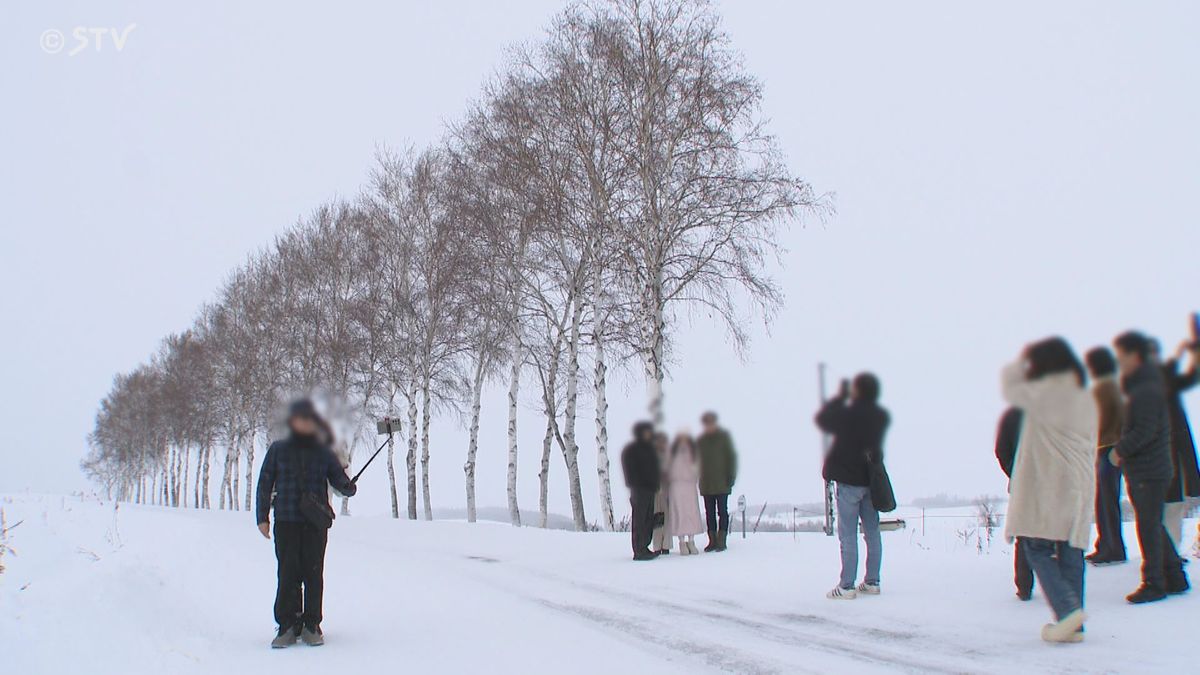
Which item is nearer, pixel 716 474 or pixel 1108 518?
pixel 1108 518

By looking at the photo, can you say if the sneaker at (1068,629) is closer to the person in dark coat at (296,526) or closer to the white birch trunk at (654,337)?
the person in dark coat at (296,526)

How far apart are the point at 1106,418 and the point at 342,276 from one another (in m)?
35.2

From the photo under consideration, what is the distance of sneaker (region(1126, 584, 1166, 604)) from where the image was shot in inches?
269

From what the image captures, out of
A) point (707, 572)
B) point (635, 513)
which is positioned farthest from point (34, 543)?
point (707, 572)

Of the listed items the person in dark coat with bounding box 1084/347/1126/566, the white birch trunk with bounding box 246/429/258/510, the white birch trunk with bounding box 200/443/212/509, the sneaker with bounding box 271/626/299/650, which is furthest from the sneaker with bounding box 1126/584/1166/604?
the white birch trunk with bounding box 200/443/212/509

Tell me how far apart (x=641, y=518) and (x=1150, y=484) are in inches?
282

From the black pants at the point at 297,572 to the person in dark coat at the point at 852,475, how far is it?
13.2ft

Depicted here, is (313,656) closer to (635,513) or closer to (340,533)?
(635,513)

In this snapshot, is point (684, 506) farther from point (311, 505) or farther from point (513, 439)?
point (513, 439)

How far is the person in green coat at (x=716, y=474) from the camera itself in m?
8.62

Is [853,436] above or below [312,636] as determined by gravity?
above

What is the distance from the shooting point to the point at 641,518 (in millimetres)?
12781

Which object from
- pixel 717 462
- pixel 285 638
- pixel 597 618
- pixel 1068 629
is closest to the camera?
pixel 1068 629

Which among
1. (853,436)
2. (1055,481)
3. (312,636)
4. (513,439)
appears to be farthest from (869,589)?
(513,439)
